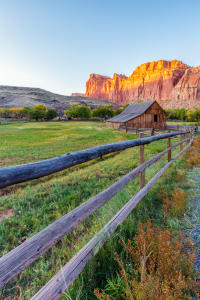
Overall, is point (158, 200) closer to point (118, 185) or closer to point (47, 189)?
point (118, 185)

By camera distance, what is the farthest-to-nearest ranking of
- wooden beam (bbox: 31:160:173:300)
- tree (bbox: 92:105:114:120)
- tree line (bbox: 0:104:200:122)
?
1. tree (bbox: 92:105:114:120)
2. tree line (bbox: 0:104:200:122)
3. wooden beam (bbox: 31:160:173:300)

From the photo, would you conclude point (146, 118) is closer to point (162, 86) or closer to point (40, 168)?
point (40, 168)

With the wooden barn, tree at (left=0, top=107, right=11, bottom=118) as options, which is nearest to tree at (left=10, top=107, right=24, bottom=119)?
tree at (left=0, top=107, right=11, bottom=118)

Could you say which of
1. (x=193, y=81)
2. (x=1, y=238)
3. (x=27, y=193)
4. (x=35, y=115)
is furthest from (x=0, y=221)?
(x=193, y=81)

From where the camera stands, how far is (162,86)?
134000 millimetres

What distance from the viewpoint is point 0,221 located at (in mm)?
3439

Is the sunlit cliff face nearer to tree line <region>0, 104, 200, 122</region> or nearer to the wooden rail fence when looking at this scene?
tree line <region>0, 104, 200, 122</region>

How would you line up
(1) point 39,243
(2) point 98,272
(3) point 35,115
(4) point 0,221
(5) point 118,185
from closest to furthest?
(1) point 39,243
(2) point 98,272
(5) point 118,185
(4) point 0,221
(3) point 35,115

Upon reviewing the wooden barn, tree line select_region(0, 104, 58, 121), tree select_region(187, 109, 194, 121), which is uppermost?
tree line select_region(0, 104, 58, 121)

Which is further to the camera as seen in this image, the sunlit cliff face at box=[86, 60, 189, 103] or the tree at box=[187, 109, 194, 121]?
the sunlit cliff face at box=[86, 60, 189, 103]

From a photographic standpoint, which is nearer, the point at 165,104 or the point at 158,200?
the point at 158,200

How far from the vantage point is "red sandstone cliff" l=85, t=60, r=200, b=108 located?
362ft

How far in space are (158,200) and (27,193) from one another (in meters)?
4.20

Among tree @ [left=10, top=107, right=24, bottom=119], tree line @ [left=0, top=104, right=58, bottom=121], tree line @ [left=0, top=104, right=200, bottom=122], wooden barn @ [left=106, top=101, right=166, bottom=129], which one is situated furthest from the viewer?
tree @ [left=10, top=107, right=24, bottom=119]
